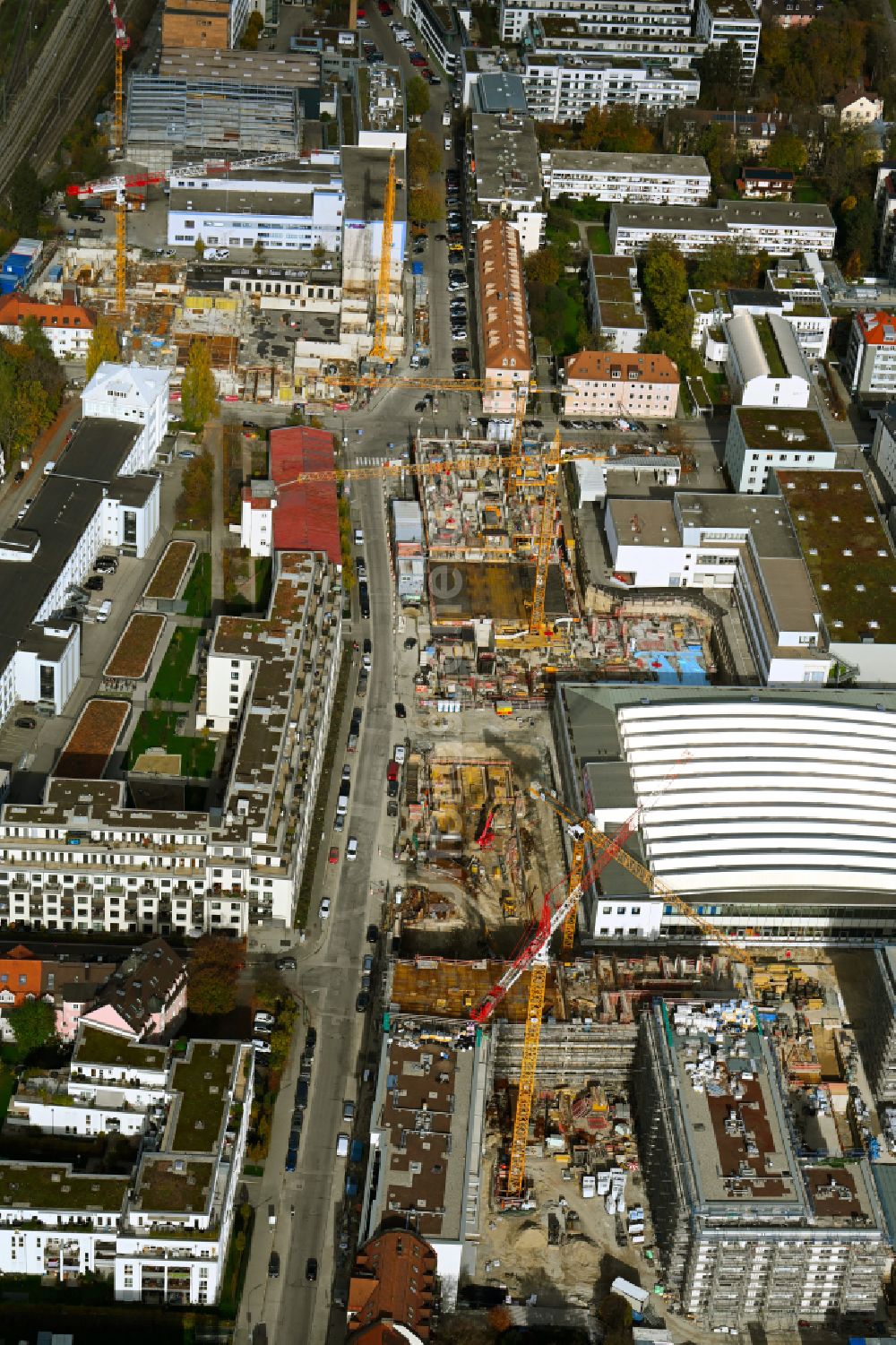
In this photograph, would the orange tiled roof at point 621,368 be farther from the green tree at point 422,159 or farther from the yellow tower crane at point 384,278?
the green tree at point 422,159

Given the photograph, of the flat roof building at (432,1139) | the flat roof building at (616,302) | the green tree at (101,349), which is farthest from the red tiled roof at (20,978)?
the flat roof building at (616,302)

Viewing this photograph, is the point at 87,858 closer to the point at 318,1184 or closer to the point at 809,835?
the point at 318,1184

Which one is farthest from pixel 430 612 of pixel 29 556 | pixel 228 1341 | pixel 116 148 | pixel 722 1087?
pixel 116 148

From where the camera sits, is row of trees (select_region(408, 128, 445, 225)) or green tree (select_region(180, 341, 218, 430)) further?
row of trees (select_region(408, 128, 445, 225))

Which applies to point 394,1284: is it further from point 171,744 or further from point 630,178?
point 630,178

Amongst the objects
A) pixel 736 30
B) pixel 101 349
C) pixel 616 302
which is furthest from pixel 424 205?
pixel 736 30

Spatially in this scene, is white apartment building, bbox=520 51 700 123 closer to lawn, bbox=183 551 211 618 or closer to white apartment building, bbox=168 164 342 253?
white apartment building, bbox=168 164 342 253

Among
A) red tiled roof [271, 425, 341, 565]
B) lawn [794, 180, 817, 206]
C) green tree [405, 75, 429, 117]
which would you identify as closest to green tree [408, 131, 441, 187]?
green tree [405, 75, 429, 117]

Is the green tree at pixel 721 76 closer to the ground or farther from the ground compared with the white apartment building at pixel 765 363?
farther from the ground
